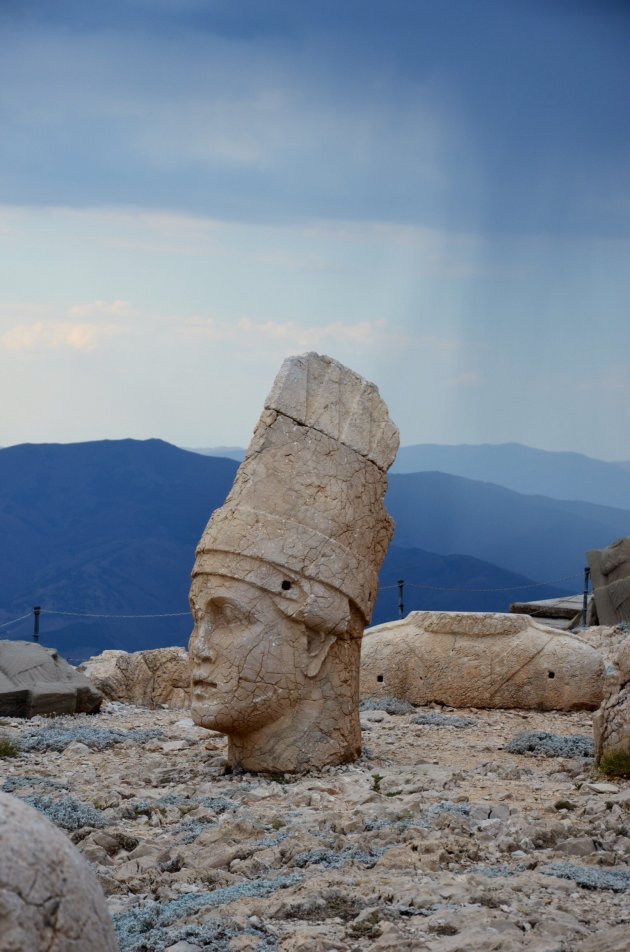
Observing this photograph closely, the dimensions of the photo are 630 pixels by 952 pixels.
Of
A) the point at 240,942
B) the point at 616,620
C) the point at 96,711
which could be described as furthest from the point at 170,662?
the point at 240,942

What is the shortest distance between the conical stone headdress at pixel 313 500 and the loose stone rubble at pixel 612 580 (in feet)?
28.5

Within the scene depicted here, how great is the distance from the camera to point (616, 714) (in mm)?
7539

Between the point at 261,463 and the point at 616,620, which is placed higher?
the point at 261,463

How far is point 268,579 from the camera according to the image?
24.8ft

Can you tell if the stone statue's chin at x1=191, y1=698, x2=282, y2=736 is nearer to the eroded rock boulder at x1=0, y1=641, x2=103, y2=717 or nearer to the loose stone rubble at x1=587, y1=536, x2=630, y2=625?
the eroded rock boulder at x1=0, y1=641, x2=103, y2=717

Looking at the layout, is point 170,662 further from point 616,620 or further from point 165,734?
point 616,620

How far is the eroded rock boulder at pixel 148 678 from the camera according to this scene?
1230cm

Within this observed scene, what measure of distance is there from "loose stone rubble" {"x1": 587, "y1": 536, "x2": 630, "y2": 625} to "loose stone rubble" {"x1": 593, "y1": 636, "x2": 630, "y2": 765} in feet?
27.9

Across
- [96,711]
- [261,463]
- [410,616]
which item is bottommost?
[96,711]

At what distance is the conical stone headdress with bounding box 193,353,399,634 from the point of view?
7.64 m

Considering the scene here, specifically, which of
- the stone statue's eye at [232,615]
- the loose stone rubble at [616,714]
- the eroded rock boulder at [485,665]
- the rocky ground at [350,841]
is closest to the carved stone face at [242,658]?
the stone statue's eye at [232,615]

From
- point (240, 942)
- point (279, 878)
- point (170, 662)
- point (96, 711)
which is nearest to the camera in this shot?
point (240, 942)

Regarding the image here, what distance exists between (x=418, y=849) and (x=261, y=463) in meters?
3.01

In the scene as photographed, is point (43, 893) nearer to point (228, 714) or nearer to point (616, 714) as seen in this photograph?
point (228, 714)
